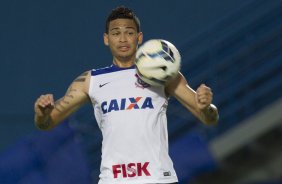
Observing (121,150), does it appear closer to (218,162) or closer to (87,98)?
(87,98)

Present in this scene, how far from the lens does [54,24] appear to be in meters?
9.60

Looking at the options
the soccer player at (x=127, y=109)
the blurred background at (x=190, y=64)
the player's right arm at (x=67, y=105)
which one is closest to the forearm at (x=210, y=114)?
the soccer player at (x=127, y=109)

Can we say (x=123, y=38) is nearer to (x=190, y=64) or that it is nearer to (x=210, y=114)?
(x=210, y=114)

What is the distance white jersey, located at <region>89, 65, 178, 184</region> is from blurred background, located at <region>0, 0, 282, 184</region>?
280 cm

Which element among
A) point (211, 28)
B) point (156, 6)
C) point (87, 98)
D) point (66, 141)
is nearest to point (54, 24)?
point (156, 6)

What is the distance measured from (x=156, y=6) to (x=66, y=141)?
3.50 m

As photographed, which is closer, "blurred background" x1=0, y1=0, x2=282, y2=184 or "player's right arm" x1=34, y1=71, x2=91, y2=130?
"player's right arm" x1=34, y1=71, x2=91, y2=130

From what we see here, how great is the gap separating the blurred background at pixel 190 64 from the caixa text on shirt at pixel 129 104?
2834 millimetres

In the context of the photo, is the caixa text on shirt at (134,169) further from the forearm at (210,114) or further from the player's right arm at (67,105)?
the player's right arm at (67,105)

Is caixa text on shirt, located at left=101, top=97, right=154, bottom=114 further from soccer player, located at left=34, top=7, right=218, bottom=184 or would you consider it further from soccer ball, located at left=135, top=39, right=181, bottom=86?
soccer ball, located at left=135, top=39, right=181, bottom=86

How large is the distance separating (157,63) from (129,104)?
27 cm

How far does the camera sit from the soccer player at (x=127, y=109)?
4.51 m

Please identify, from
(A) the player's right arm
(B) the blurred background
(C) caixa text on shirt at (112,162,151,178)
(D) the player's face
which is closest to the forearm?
(C) caixa text on shirt at (112,162,151,178)

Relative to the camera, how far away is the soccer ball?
4.53 meters
